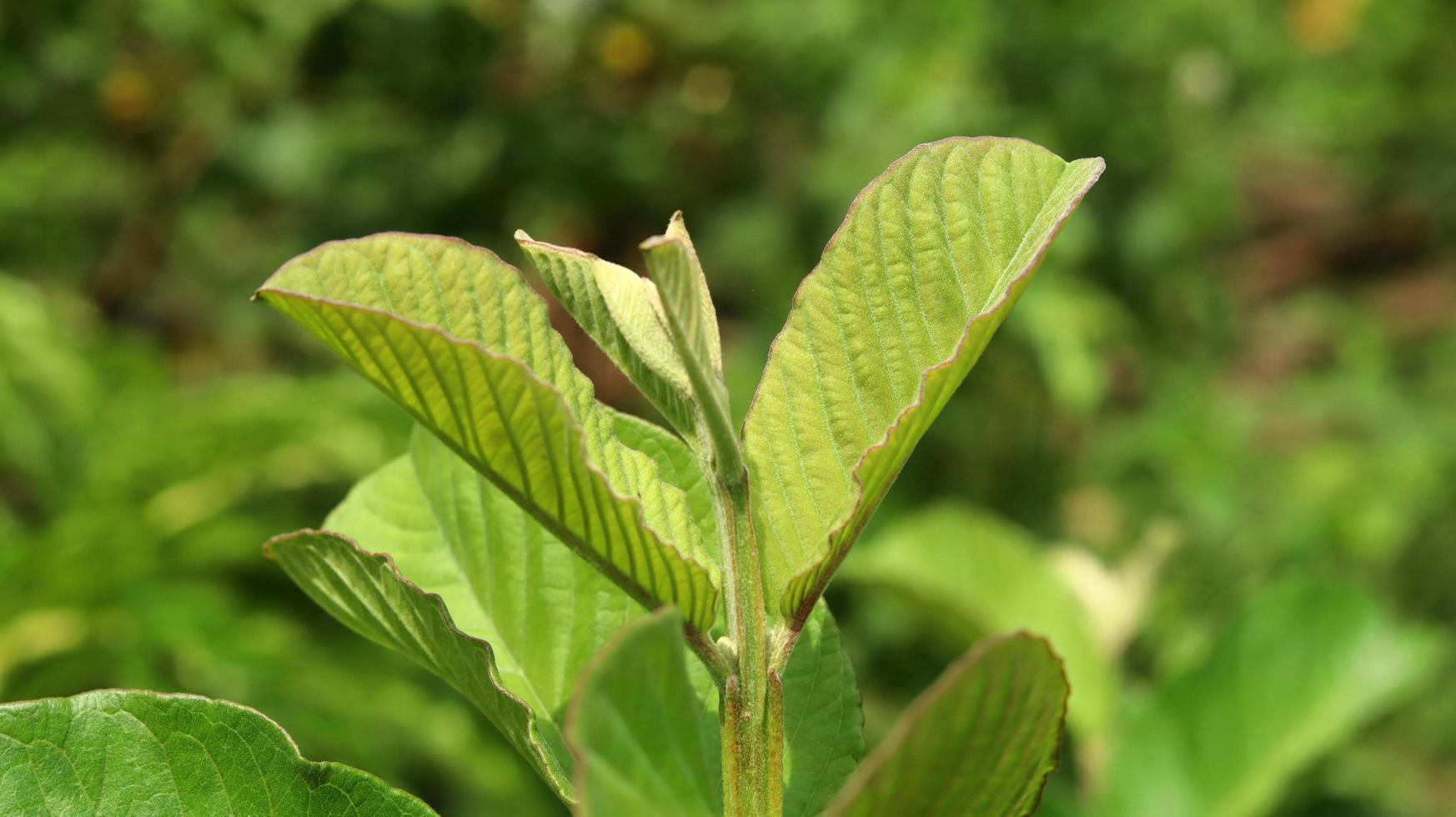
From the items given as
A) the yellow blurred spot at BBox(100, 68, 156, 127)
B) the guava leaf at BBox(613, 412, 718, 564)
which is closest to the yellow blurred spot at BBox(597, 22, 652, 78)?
the yellow blurred spot at BBox(100, 68, 156, 127)

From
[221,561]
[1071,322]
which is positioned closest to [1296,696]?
[1071,322]

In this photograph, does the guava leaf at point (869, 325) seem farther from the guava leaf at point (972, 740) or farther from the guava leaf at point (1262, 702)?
the guava leaf at point (1262, 702)

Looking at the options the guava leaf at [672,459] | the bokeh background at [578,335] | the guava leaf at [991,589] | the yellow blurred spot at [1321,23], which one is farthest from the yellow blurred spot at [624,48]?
the yellow blurred spot at [1321,23]

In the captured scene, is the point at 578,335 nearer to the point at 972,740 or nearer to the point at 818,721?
the point at 818,721

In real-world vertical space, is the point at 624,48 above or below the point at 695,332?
below

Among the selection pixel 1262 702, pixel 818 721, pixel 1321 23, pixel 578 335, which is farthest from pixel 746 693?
pixel 1321 23

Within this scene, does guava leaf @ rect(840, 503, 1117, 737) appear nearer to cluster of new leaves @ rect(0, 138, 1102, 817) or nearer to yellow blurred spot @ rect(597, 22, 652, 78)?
Answer: cluster of new leaves @ rect(0, 138, 1102, 817)
